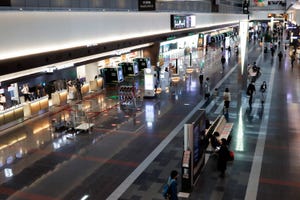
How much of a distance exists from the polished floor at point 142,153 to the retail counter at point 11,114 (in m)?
0.49

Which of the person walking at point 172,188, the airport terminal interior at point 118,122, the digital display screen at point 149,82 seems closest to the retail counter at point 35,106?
the airport terminal interior at point 118,122

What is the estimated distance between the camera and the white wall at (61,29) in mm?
14798

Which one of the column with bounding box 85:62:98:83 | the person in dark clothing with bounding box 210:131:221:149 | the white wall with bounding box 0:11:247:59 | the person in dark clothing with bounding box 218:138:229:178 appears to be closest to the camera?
the person in dark clothing with bounding box 218:138:229:178

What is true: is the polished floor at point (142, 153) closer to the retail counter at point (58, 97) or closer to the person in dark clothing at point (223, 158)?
the person in dark clothing at point (223, 158)

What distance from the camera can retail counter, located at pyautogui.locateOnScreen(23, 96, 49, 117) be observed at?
19.4 metres

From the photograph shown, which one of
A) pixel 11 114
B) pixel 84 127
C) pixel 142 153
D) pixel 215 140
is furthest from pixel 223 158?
pixel 11 114

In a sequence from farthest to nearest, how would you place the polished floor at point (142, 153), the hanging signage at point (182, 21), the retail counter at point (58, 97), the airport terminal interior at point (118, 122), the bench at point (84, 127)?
the hanging signage at point (182, 21) → the retail counter at point (58, 97) → the bench at point (84, 127) → the airport terminal interior at point (118, 122) → the polished floor at point (142, 153)

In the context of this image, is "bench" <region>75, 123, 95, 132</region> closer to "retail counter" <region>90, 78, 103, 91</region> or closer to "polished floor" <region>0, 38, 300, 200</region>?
"polished floor" <region>0, 38, 300, 200</region>

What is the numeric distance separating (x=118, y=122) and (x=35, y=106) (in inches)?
197

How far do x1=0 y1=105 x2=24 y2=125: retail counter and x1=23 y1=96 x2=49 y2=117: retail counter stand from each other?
0.48m

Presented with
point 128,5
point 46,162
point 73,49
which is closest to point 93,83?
point 128,5

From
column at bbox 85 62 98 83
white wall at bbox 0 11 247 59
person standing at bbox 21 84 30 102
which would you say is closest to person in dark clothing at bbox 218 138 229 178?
white wall at bbox 0 11 247 59

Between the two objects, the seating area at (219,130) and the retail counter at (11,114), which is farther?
the retail counter at (11,114)

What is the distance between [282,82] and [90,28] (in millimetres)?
15248
